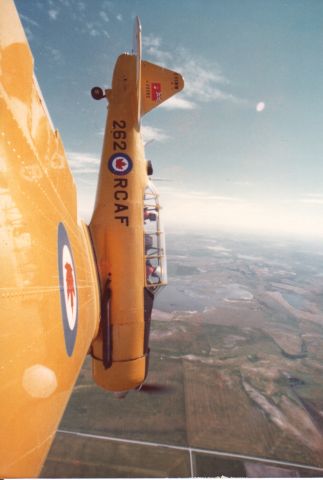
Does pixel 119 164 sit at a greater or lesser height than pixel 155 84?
lesser

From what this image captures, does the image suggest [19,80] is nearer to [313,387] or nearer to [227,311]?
[313,387]

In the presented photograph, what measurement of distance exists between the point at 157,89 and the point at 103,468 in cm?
2595

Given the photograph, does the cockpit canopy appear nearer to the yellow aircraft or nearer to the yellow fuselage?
the yellow fuselage

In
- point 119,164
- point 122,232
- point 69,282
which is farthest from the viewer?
point 119,164

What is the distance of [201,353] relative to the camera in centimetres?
4028

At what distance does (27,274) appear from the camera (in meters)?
1.67

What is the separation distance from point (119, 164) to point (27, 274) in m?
5.24

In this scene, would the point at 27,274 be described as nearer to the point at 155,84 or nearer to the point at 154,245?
the point at 154,245

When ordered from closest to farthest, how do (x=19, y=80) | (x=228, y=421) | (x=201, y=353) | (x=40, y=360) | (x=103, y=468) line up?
(x=19, y=80) → (x=40, y=360) → (x=103, y=468) → (x=228, y=421) → (x=201, y=353)

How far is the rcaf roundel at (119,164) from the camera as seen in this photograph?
21.0 ft

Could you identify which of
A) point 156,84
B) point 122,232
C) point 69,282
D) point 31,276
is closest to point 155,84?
point 156,84

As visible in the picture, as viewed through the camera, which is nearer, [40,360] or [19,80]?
[19,80]

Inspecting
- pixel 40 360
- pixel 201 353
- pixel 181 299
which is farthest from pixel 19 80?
pixel 181 299

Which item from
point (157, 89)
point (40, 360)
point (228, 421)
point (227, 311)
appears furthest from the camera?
point (227, 311)
